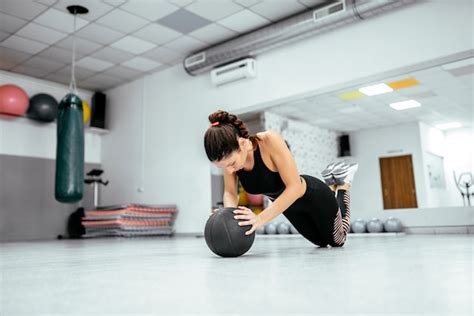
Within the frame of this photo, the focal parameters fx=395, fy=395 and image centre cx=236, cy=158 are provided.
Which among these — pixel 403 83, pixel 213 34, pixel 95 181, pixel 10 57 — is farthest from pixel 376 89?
pixel 10 57

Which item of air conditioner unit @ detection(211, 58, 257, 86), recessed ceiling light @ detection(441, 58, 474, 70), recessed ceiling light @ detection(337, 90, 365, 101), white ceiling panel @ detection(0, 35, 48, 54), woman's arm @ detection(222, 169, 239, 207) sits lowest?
woman's arm @ detection(222, 169, 239, 207)

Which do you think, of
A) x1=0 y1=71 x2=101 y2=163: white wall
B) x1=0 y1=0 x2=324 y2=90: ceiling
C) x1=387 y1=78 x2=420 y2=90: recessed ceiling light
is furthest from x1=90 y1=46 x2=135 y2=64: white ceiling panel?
x1=387 y1=78 x2=420 y2=90: recessed ceiling light

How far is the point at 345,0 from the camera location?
4.72 m

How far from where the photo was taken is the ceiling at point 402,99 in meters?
4.48

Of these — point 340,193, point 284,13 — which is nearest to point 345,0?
point 284,13

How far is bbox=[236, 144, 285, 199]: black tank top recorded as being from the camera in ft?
7.06

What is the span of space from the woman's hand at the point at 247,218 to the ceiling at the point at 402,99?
133 inches

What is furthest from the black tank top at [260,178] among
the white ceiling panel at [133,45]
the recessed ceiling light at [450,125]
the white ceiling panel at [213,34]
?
the white ceiling panel at [133,45]

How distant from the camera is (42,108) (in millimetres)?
6918

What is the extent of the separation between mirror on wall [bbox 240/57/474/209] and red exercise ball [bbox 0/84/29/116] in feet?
13.6

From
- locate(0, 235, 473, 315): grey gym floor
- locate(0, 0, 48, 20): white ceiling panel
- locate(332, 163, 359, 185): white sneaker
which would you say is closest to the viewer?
locate(0, 235, 473, 315): grey gym floor

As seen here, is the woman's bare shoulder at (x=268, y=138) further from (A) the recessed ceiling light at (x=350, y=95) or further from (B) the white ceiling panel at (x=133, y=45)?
(B) the white ceiling panel at (x=133, y=45)

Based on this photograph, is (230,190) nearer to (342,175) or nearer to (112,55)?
(342,175)

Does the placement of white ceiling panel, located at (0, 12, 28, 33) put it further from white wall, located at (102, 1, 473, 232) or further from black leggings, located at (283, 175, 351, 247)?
black leggings, located at (283, 175, 351, 247)
